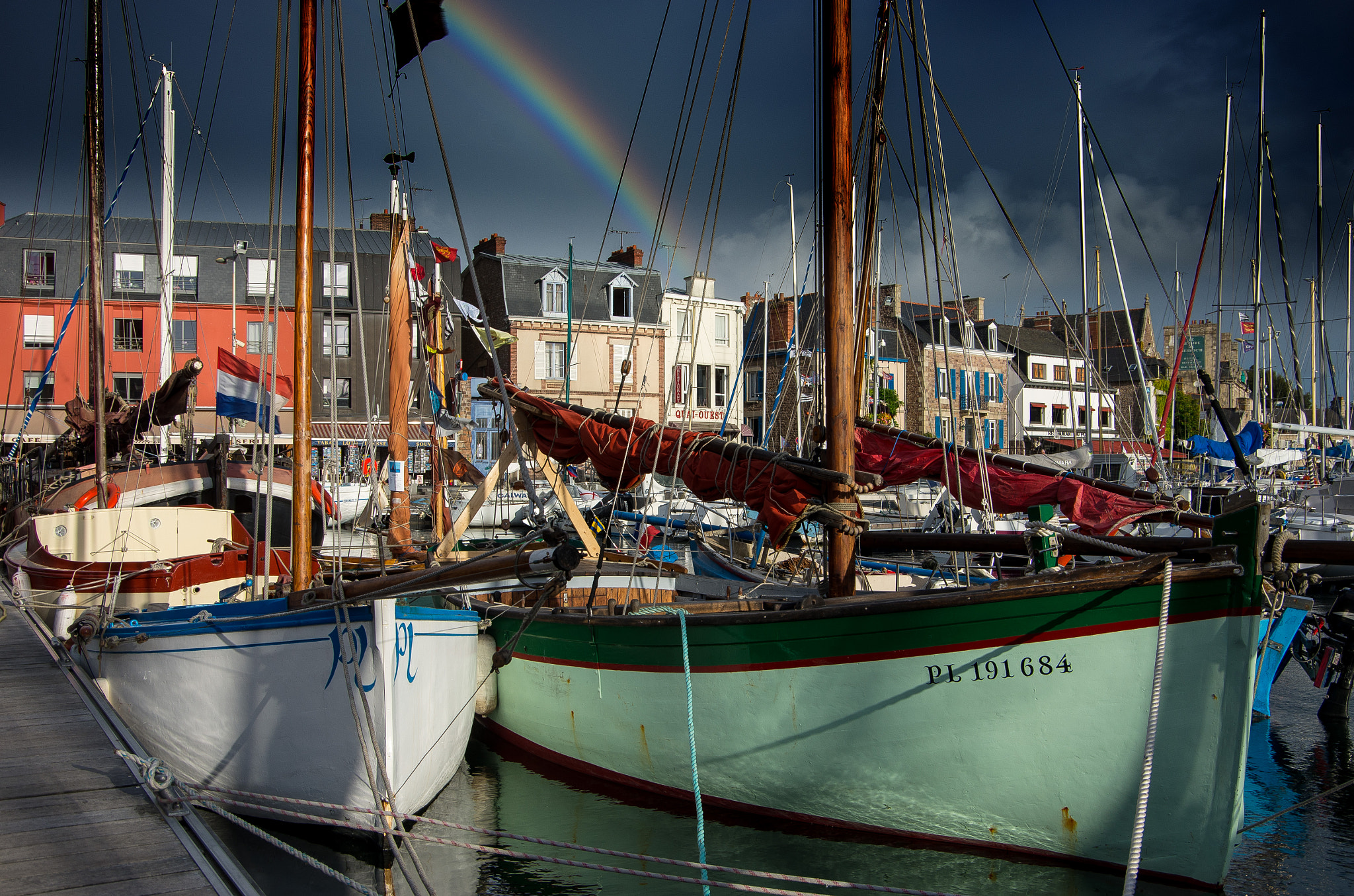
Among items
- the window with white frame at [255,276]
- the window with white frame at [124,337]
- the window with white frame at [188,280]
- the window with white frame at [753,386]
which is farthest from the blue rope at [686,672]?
the window with white frame at [753,386]

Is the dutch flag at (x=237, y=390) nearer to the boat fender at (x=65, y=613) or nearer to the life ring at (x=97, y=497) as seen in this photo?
the life ring at (x=97, y=497)

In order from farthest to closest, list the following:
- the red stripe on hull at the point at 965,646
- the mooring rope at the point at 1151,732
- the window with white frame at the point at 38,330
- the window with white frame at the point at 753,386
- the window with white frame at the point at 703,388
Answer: the window with white frame at the point at 753,386
the window with white frame at the point at 703,388
the window with white frame at the point at 38,330
the red stripe on hull at the point at 965,646
the mooring rope at the point at 1151,732

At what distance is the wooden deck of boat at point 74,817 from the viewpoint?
4719mm

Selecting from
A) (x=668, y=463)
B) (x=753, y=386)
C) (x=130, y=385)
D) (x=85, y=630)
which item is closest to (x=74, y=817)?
(x=85, y=630)

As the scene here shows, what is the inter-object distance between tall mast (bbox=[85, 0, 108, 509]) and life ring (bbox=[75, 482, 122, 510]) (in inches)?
10.4

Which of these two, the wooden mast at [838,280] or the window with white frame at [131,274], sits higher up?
the window with white frame at [131,274]

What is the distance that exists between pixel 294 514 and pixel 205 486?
6.41 m

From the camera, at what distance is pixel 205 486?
1367cm

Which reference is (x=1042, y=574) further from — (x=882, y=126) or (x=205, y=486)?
(x=205, y=486)

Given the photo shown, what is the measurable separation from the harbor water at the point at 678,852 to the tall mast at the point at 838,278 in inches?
75.6

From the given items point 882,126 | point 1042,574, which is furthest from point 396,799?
point 882,126

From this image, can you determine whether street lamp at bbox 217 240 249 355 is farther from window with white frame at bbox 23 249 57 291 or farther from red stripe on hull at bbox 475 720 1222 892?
red stripe on hull at bbox 475 720 1222 892

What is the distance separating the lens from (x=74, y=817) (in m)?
5.54

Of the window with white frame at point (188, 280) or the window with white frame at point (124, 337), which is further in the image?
the window with white frame at point (188, 280)
